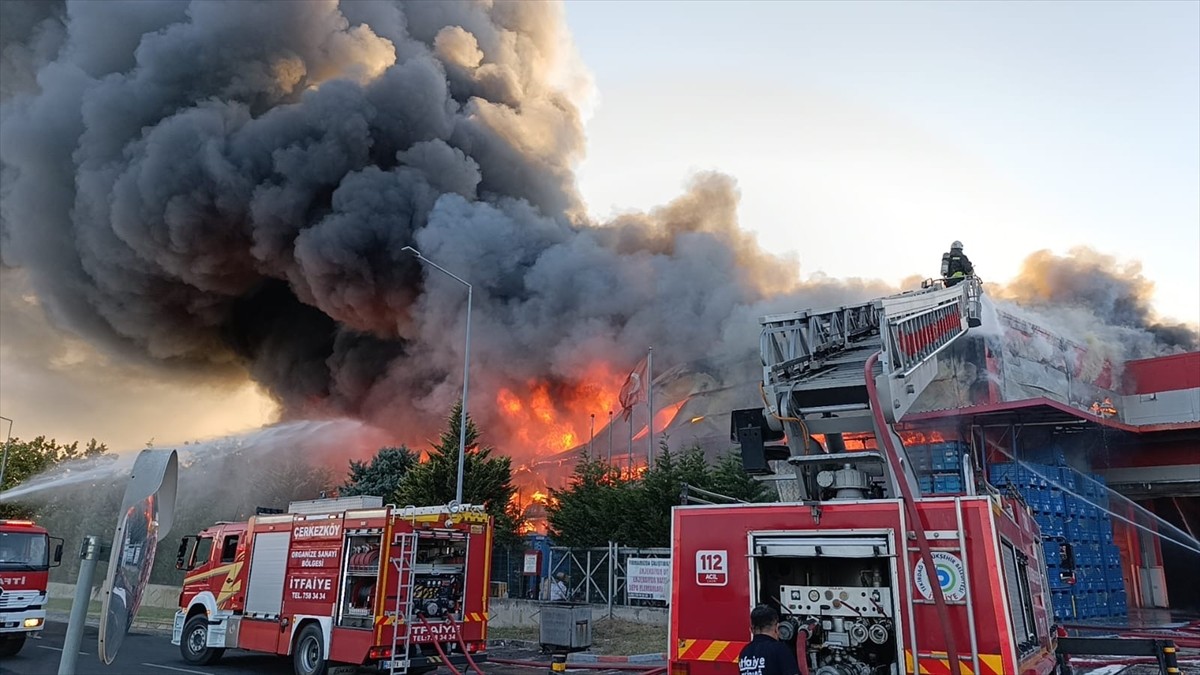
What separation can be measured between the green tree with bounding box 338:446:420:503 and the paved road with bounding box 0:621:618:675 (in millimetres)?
11777

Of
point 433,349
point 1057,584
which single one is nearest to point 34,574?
point 1057,584

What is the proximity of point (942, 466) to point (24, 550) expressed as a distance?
1934 cm

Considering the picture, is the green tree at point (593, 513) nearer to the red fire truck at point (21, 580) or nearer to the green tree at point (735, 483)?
the green tree at point (735, 483)

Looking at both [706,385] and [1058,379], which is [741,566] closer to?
[1058,379]

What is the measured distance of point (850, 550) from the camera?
5539mm

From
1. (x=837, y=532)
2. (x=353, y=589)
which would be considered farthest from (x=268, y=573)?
(x=837, y=532)

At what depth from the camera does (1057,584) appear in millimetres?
17953

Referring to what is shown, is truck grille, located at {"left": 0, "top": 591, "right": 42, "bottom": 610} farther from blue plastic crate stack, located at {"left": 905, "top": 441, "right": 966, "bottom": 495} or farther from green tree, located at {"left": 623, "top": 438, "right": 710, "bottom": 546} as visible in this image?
blue plastic crate stack, located at {"left": 905, "top": 441, "right": 966, "bottom": 495}

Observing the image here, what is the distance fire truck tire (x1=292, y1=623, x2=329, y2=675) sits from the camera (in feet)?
33.7

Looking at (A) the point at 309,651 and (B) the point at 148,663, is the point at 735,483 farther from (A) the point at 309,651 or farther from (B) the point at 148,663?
(B) the point at 148,663

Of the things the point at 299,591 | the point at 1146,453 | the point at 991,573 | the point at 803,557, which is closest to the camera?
the point at 991,573

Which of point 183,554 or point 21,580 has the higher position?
point 183,554

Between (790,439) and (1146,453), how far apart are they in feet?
69.3

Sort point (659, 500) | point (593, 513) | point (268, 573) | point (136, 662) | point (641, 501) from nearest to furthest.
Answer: point (268, 573), point (136, 662), point (659, 500), point (641, 501), point (593, 513)
